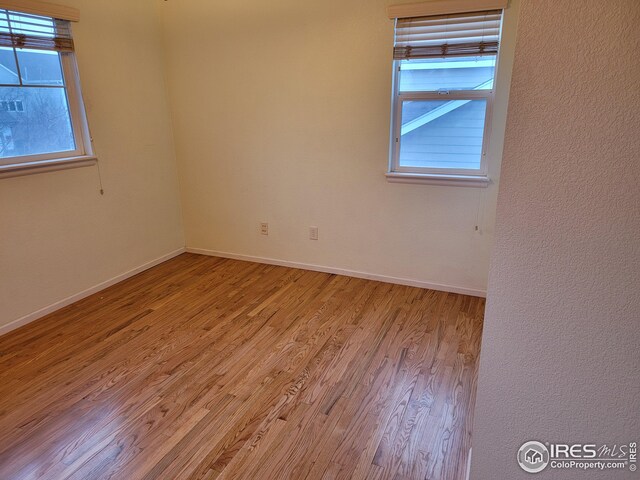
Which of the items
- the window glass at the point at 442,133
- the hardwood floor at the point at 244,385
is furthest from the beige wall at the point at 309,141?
the hardwood floor at the point at 244,385

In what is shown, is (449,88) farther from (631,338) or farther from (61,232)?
(61,232)

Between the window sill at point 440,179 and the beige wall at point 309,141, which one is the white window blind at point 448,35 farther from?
the window sill at point 440,179

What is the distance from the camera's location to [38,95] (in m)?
2.84

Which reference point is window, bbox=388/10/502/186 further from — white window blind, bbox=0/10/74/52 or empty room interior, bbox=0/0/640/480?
white window blind, bbox=0/10/74/52

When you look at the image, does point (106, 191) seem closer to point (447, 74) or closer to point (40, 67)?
point (40, 67)

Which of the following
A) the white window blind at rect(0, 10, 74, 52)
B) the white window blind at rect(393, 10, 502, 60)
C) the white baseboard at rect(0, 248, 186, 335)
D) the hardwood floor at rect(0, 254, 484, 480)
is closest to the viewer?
the hardwood floor at rect(0, 254, 484, 480)

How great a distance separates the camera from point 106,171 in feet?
10.9

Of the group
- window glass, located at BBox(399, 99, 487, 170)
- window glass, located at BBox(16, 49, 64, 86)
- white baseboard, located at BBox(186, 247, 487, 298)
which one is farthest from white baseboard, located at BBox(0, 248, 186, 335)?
window glass, located at BBox(399, 99, 487, 170)

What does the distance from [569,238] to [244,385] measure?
1735mm

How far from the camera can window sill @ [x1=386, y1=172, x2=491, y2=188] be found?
117 inches

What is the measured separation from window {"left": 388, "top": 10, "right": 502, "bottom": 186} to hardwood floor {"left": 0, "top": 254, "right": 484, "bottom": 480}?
103 cm

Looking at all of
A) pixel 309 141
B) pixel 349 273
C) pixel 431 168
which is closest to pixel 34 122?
pixel 309 141

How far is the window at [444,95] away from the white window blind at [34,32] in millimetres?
2359

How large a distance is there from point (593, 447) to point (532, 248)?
2.06 ft
